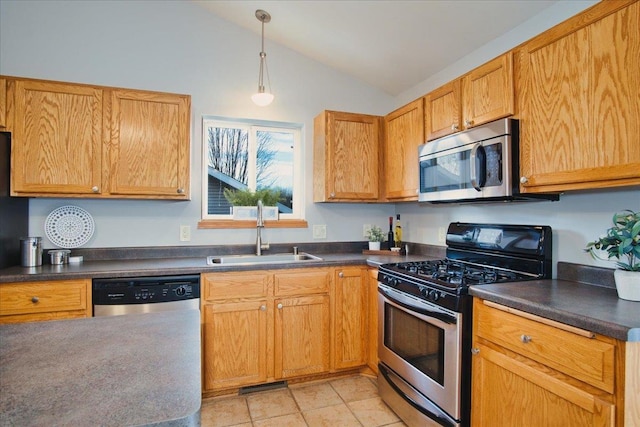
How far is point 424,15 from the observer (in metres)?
2.25

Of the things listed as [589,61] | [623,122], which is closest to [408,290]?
[623,122]

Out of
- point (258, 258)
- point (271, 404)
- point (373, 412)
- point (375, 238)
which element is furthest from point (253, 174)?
point (373, 412)

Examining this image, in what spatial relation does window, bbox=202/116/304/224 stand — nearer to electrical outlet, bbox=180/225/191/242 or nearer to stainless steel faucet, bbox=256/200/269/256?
electrical outlet, bbox=180/225/191/242

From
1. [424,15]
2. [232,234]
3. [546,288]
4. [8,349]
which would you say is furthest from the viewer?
[232,234]

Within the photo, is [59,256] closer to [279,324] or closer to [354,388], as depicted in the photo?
[279,324]

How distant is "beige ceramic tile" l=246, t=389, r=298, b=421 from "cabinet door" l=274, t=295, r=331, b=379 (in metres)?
0.12

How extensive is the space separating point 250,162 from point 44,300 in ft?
5.73

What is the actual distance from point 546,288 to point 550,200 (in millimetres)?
551

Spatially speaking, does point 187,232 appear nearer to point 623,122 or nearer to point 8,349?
point 8,349

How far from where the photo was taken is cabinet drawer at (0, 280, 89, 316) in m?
1.95

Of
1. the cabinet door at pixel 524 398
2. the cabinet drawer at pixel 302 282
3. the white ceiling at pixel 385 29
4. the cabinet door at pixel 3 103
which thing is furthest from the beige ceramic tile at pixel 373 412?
the cabinet door at pixel 3 103

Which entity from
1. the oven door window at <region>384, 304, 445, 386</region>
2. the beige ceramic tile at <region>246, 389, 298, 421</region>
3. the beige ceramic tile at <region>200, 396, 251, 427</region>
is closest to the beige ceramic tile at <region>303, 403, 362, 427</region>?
the beige ceramic tile at <region>246, 389, 298, 421</region>

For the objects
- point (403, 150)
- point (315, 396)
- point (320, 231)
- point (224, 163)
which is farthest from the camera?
point (320, 231)

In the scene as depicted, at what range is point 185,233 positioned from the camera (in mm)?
2809
